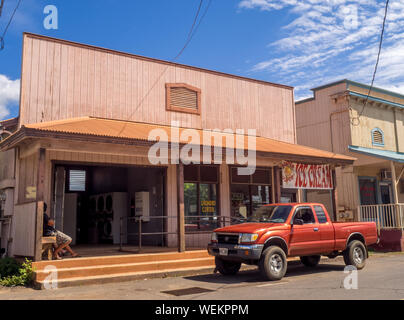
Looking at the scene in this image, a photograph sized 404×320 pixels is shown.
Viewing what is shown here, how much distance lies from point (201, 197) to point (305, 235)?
558 centimetres

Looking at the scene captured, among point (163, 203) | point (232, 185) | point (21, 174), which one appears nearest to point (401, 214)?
point (232, 185)

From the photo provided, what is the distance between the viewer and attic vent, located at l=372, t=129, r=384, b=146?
2225 cm

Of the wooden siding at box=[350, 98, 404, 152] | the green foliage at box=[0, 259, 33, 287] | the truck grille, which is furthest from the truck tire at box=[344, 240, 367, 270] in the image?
the wooden siding at box=[350, 98, 404, 152]

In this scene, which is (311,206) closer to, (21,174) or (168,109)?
(168,109)

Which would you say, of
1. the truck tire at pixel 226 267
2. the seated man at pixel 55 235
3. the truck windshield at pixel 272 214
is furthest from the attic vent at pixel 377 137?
the seated man at pixel 55 235

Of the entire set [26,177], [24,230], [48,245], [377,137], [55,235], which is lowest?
[48,245]

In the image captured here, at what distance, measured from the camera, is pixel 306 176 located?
1598cm

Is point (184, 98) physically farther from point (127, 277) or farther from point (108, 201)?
point (127, 277)

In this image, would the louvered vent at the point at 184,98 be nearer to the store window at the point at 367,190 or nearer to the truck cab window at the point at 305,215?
the truck cab window at the point at 305,215

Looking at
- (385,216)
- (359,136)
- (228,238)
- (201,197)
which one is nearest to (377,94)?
(359,136)

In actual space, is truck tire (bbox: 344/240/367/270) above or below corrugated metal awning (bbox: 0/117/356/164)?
below

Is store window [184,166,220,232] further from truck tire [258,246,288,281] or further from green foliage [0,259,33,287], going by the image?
green foliage [0,259,33,287]

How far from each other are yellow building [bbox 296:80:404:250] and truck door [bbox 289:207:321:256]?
904 centimetres

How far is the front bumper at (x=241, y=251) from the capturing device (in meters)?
9.88
